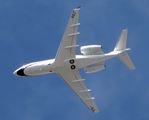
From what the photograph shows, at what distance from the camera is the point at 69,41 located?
62281mm

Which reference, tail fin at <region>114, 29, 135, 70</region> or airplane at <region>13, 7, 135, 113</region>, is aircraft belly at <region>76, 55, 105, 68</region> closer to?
airplane at <region>13, 7, 135, 113</region>

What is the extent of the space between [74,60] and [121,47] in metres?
8.61

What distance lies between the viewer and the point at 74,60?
63.9 m

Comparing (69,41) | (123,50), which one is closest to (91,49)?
(69,41)

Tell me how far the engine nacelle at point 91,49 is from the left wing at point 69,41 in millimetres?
1925

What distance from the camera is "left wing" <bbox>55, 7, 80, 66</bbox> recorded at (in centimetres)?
6022

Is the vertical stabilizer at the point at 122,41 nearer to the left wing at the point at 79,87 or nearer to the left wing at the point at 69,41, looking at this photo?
the left wing at the point at 69,41

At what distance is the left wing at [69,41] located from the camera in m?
60.2

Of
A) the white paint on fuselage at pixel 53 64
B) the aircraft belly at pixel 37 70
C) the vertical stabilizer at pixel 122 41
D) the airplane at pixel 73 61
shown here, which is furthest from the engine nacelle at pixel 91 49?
the aircraft belly at pixel 37 70

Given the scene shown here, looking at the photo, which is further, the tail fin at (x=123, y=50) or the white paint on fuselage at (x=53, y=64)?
the tail fin at (x=123, y=50)

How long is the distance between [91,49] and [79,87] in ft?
27.2

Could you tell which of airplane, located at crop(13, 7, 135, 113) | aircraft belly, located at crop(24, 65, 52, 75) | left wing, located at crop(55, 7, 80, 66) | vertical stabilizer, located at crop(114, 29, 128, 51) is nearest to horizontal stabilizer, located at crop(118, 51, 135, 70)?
airplane, located at crop(13, 7, 135, 113)

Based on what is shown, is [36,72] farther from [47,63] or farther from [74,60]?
[74,60]

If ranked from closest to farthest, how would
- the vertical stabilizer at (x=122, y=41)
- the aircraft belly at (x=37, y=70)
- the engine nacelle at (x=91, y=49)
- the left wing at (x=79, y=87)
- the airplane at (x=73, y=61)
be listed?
1. the airplane at (x=73, y=61)
2. the engine nacelle at (x=91, y=49)
3. the vertical stabilizer at (x=122, y=41)
4. the aircraft belly at (x=37, y=70)
5. the left wing at (x=79, y=87)
